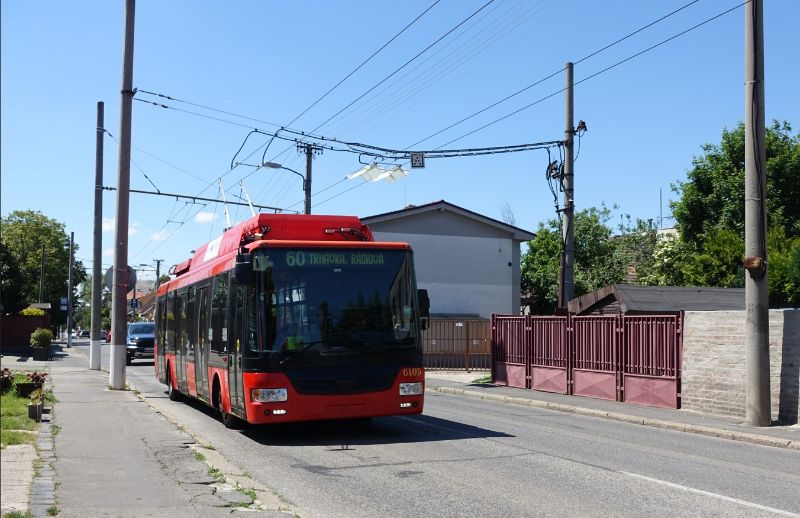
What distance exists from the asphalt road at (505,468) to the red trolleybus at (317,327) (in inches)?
24.3

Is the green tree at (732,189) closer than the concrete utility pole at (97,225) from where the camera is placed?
No

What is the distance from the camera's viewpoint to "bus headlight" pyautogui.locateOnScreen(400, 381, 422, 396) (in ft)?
40.3

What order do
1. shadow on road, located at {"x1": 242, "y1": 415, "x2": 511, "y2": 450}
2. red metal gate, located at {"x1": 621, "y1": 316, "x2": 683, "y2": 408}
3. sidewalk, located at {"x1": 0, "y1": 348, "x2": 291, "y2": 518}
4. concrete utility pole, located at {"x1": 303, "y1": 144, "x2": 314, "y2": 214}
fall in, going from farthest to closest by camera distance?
concrete utility pole, located at {"x1": 303, "y1": 144, "x2": 314, "y2": 214}
red metal gate, located at {"x1": 621, "y1": 316, "x2": 683, "y2": 408}
shadow on road, located at {"x1": 242, "y1": 415, "x2": 511, "y2": 450}
sidewalk, located at {"x1": 0, "y1": 348, "x2": 291, "y2": 518}

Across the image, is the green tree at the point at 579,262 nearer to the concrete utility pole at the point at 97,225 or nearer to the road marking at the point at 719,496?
the concrete utility pole at the point at 97,225

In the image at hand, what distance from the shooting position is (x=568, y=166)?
892 inches

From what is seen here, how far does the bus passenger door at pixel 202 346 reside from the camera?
15102 mm

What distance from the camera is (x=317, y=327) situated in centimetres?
1193

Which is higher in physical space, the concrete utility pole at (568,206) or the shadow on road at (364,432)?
the concrete utility pole at (568,206)

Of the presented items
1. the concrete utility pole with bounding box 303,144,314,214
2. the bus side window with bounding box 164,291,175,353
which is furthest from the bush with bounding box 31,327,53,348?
the bus side window with bounding box 164,291,175,353

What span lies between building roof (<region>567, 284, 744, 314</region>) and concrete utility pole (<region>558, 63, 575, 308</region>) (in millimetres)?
3200

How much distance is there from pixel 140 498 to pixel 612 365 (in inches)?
573

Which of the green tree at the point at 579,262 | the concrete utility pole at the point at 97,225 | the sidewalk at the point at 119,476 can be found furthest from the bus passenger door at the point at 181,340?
the green tree at the point at 579,262

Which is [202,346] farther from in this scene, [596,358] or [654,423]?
[596,358]

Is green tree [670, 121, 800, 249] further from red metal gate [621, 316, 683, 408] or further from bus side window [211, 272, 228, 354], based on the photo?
bus side window [211, 272, 228, 354]
